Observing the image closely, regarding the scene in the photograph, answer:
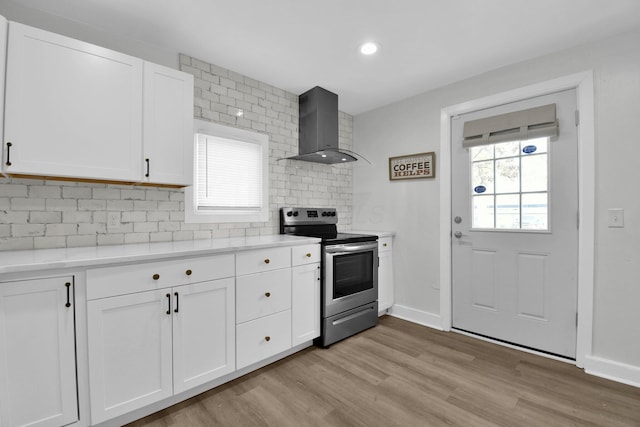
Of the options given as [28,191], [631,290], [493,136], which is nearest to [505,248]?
[631,290]

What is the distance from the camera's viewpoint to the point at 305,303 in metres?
2.56

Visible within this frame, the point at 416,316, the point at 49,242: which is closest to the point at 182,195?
the point at 49,242

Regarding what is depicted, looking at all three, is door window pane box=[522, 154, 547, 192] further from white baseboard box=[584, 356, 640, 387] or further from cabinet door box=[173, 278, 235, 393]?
cabinet door box=[173, 278, 235, 393]

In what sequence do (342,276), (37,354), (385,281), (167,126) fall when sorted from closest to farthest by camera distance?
(37,354) < (167,126) < (342,276) < (385,281)

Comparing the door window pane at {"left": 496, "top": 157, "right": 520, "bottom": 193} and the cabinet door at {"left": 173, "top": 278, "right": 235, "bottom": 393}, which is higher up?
the door window pane at {"left": 496, "top": 157, "right": 520, "bottom": 193}

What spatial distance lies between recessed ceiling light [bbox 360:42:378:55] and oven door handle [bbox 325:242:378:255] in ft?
5.57

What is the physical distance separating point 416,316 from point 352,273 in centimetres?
102

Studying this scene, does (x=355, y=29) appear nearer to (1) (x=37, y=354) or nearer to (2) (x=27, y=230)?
(2) (x=27, y=230)

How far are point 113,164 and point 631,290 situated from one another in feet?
12.0

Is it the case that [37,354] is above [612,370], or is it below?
above

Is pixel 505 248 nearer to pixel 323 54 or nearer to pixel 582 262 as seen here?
pixel 582 262

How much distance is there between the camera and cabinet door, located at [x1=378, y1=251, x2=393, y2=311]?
10.9 ft

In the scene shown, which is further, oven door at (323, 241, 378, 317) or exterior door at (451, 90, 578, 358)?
oven door at (323, 241, 378, 317)

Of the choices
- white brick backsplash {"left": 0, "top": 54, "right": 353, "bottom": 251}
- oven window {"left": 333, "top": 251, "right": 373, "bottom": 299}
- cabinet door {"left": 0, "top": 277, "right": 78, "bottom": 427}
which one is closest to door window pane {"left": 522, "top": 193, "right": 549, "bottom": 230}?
oven window {"left": 333, "top": 251, "right": 373, "bottom": 299}
